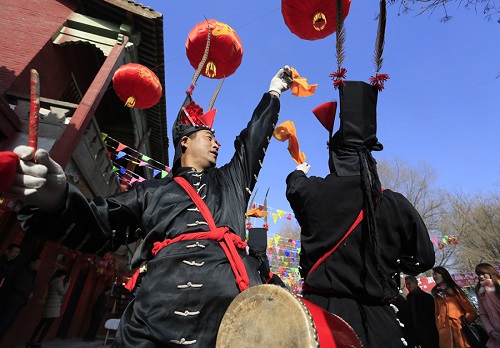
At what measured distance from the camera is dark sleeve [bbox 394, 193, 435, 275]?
2230mm

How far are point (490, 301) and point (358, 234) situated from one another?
14.2 ft

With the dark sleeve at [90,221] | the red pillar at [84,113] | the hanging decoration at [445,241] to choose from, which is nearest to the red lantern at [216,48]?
the dark sleeve at [90,221]

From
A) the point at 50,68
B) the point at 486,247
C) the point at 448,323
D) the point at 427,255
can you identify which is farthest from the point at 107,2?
the point at 486,247

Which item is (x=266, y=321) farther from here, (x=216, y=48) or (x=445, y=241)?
(x=445, y=241)

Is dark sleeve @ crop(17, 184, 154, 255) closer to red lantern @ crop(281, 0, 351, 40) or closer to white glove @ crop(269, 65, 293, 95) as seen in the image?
white glove @ crop(269, 65, 293, 95)

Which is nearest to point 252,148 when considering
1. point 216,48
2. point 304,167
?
point 304,167

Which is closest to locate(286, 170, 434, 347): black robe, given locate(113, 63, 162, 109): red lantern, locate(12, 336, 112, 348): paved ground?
locate(113, 63, 162, 109): red lantern

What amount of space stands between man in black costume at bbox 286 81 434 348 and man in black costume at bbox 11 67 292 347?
55 cm

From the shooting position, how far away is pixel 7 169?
1.19 m

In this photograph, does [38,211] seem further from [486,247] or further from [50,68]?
[486,247]

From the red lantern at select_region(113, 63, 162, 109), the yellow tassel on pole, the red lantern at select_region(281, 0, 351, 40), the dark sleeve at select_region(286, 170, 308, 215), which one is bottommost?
the dark sleeve at select_region(286, 170, 308, 215)

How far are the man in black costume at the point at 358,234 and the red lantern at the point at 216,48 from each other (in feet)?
8.34

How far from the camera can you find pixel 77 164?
8555 millimetres

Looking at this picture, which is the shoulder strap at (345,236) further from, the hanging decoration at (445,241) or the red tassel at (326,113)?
the hanging decoration at (445,241)
